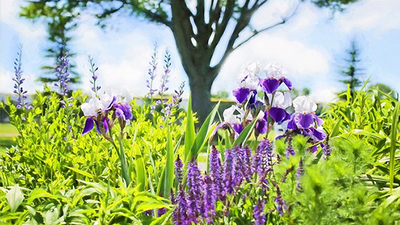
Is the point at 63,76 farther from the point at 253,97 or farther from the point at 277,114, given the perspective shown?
the point at 277,114

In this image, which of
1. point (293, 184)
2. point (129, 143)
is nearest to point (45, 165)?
point (129, 143)

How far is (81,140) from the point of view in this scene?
3.62 m

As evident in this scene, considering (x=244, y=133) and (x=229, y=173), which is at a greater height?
(x=244, y=133)

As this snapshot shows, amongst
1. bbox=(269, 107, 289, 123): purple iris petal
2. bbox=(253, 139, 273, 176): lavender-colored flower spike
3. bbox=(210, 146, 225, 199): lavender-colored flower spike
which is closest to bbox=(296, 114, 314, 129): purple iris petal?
bbox=(269, 107, 289, 123): purple iris petal

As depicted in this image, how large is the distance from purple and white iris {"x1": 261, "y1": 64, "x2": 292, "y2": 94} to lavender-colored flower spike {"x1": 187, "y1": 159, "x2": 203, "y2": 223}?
2.66 ft

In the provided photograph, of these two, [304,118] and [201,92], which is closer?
[304,118]

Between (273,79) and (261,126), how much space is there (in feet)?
1.18

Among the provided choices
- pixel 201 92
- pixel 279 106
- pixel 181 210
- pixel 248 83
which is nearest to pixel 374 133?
pixel 279 106

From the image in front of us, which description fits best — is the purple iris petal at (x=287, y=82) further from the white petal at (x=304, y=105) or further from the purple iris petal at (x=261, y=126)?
the purple iris petal at (x=261, y=126)

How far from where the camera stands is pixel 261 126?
303 cm

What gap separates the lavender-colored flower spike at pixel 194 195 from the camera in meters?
2.07

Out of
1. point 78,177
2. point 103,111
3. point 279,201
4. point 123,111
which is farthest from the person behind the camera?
point 78,177

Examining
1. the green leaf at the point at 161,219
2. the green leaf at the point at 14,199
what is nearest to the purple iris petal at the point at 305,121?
the green leaf at the point at 161,219

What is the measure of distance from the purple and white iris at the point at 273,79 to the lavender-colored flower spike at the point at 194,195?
0.81 metres
